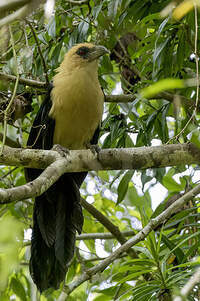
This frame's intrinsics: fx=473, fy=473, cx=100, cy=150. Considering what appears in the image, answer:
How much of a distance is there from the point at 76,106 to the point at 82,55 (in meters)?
0.73

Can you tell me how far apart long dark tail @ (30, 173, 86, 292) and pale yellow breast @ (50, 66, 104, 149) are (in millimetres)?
484

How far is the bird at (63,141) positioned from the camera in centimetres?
420

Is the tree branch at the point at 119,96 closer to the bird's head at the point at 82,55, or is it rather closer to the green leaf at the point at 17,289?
the bird's head at the point at 82,55

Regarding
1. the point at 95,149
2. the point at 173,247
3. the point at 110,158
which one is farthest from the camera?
the point at 95,149

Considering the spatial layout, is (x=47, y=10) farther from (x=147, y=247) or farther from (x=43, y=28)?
(x=43, y=28)

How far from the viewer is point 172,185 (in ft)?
16.4

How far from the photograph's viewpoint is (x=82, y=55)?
15.9 ft

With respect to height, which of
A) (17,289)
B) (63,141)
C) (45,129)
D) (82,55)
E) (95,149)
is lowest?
(17,289)

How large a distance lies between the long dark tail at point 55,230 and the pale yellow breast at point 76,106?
48 cm

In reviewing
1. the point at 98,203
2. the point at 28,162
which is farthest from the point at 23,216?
the point at 28,162

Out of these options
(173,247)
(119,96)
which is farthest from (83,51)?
(173,247)

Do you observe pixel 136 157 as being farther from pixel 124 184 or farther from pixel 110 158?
pixel 124 184

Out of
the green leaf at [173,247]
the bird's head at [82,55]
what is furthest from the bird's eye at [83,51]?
the green leaf at [173,247]

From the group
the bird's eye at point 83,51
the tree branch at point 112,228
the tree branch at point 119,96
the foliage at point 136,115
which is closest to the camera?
the foliage at point 136,115
